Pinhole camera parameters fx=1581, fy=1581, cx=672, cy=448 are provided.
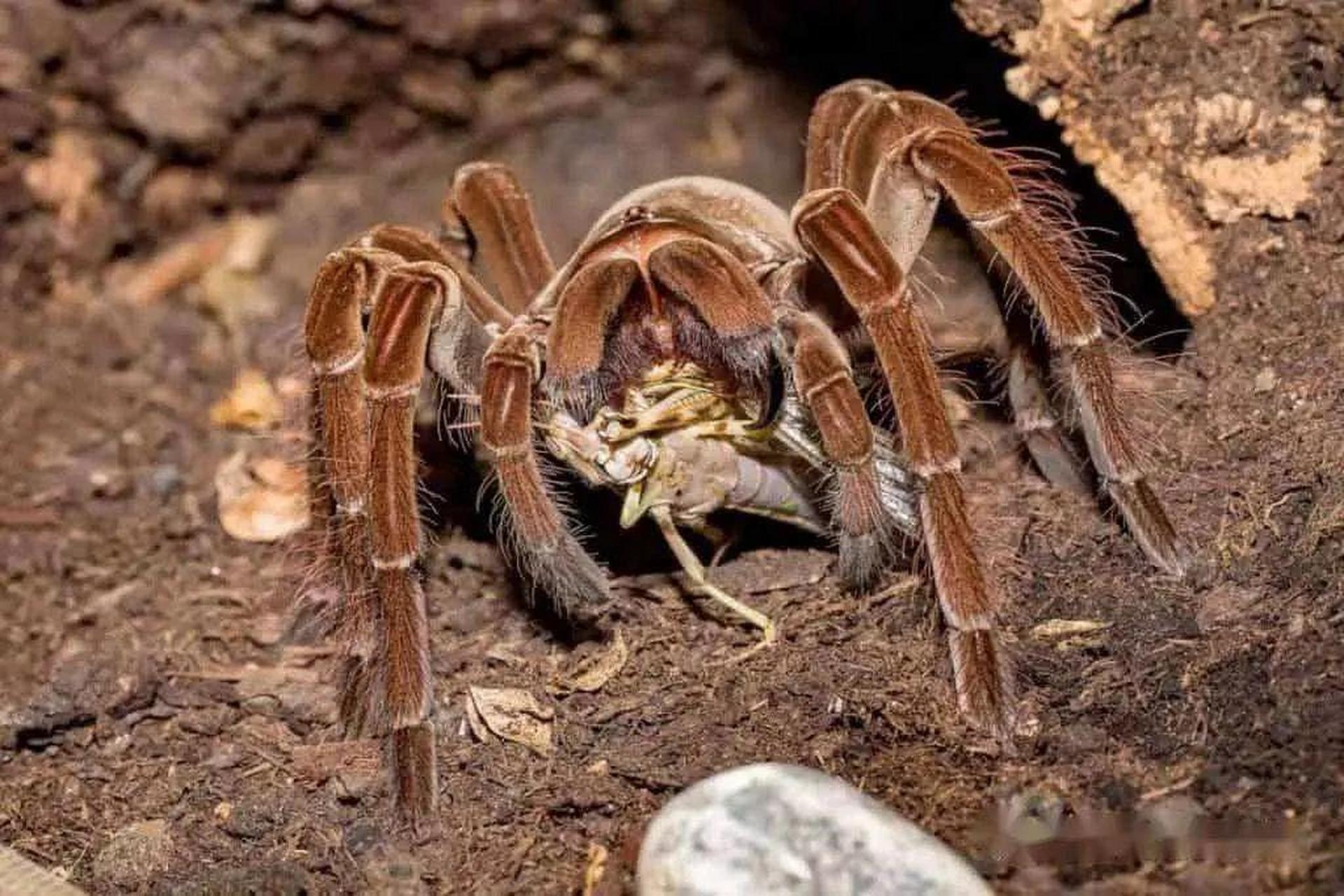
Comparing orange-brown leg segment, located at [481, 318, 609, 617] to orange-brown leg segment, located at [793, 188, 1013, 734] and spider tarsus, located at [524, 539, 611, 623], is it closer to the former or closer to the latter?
spider tarsus, located at [524, 539, 611, 623]

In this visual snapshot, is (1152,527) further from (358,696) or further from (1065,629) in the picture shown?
(358,696)

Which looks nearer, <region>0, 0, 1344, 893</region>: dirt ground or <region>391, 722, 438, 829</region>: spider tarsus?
<region>0, 0, 1344, 893</region>: dirt ground

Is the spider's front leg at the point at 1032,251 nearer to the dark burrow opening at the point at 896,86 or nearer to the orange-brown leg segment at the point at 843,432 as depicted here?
the orange-brown leg segment at the point at 843,432

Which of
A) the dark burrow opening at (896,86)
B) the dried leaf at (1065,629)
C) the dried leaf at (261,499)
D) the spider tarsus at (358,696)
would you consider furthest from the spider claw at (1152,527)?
the dried leaf at (261,499)

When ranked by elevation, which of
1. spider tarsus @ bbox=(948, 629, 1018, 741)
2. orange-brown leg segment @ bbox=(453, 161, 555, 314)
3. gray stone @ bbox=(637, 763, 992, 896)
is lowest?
spider tarsus @ bbox=(948, 629, 1018, 741)

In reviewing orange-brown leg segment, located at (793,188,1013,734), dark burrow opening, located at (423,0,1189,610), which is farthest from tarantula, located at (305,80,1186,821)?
dark burrow opening, located at (423,0,1189,610)

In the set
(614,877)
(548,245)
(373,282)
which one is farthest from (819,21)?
(614,877)
